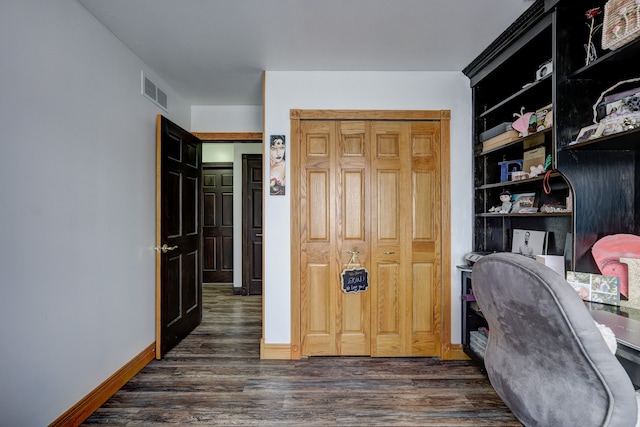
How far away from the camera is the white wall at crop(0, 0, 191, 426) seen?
1629mm

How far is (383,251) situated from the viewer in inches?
120

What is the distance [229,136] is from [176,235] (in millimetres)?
1333

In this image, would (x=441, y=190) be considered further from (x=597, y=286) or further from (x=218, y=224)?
(x=218, y=224)

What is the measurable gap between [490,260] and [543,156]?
62.8 inches

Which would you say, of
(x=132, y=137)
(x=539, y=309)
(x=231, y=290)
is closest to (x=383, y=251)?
(x=539, y=309)

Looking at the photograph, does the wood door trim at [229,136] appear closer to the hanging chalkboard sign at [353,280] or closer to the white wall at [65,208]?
the white wall at [65,208]

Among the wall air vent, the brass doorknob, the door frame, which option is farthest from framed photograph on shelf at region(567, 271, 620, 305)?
the wall air vent

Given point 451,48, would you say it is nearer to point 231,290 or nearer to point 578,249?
point 578,249

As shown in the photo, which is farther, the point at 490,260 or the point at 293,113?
the point at 293,113

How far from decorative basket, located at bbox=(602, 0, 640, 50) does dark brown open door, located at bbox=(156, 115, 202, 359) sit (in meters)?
3.09

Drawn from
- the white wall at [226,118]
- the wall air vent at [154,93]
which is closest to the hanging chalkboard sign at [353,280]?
the white wall at [226,118]

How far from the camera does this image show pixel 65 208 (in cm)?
198

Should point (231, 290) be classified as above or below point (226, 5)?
below

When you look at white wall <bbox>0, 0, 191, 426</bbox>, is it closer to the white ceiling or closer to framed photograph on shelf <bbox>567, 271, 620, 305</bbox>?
the white ceiling
